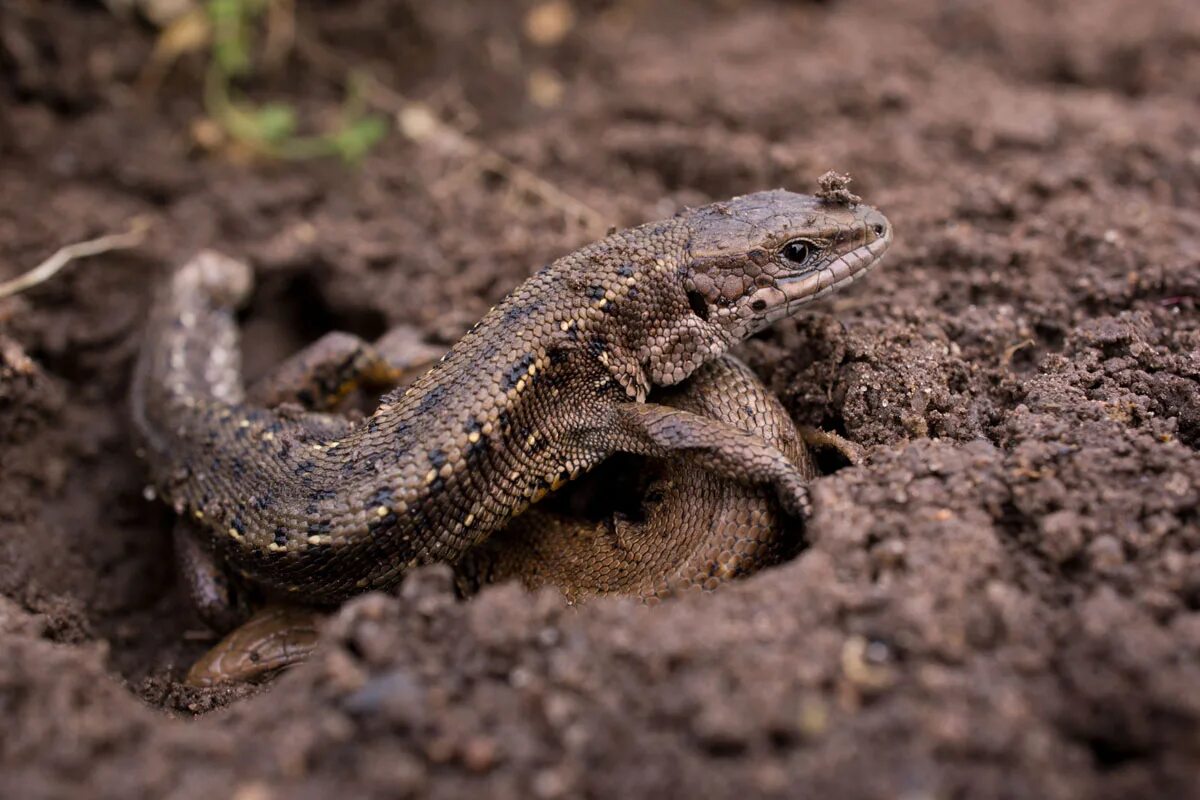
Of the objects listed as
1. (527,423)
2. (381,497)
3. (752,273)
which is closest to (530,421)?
(527,423)

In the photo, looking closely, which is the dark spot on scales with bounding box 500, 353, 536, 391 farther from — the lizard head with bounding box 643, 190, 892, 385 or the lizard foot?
the lizard foot

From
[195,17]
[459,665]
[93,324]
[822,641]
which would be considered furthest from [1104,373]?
[195,17]

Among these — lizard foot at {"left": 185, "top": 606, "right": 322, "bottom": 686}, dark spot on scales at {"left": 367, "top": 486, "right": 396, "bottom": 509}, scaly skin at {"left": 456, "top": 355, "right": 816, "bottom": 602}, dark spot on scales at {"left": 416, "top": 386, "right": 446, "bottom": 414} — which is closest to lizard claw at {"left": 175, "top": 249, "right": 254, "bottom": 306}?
lizard foot at {"left": 185, "top": 606, "right": 322, "bottom": 686}

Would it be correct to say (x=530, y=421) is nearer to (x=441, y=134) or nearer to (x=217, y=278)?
(x=217, y=278)

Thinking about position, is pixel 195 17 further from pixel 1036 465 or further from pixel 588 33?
pixel 1036 465

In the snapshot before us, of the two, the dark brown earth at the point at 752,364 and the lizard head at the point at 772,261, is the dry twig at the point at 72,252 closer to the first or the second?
the dark brown earth at the point at 752,364

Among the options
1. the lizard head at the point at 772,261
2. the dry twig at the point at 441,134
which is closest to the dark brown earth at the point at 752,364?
the dry twig at the point at 441,134
